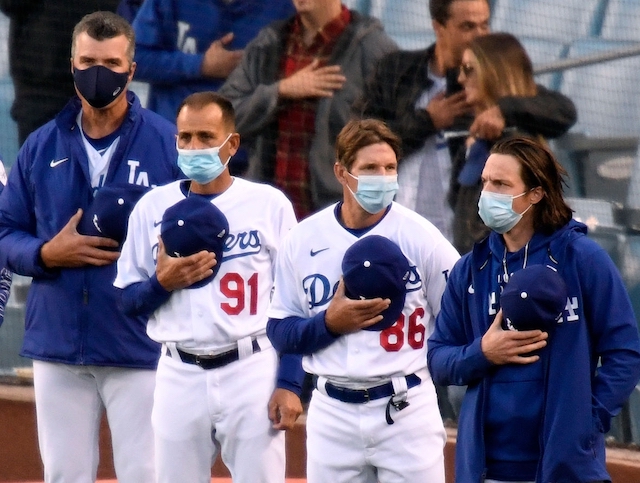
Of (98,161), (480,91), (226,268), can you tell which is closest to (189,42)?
(480,91)

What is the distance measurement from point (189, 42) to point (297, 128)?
2.34 ft

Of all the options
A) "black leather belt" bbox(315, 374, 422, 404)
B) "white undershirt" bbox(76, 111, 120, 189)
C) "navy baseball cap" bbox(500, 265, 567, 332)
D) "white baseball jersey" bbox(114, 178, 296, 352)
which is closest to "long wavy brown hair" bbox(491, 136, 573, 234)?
"navy baseball cap" bbox(500, 265, 567, 332)

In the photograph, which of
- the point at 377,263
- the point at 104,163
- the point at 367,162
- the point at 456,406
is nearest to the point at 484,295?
the point at 377,263

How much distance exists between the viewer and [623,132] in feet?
18.4

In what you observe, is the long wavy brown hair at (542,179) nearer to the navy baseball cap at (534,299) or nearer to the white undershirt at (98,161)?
the navy baseball cap at (534,299)

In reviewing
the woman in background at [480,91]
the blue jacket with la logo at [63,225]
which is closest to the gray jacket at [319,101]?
the woman in background at [480,91]

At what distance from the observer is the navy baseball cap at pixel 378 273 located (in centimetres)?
362

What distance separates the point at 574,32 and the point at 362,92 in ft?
3.09

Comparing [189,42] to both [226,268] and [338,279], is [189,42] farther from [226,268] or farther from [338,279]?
[338,279]

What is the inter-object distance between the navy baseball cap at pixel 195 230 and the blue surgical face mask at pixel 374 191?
43cm

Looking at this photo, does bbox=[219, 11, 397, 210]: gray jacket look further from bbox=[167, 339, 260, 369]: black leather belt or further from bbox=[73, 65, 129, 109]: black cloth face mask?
bbox=[167, 339, 260, 369]: black leather belt

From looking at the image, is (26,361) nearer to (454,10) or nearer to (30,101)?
(30,101)

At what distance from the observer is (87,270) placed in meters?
4.27

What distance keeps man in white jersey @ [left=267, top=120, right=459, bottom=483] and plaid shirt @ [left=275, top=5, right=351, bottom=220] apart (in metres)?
2.10
